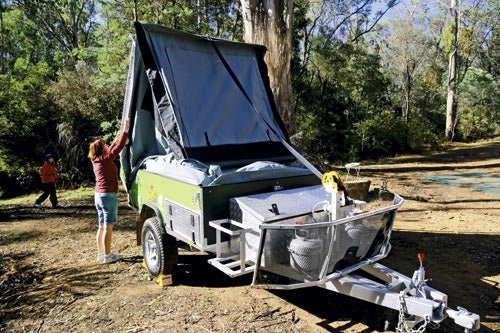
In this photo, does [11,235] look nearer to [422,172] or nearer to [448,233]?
[448,233]

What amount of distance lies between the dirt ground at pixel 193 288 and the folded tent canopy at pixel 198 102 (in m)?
1.53

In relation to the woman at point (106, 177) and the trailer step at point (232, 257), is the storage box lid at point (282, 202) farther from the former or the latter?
the woman at point (106, 177)

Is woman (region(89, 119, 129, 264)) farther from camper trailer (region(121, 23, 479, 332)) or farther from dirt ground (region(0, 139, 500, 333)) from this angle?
dirt ground (region(0, 139, 500, 333))

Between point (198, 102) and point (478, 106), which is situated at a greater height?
point (478, 106)

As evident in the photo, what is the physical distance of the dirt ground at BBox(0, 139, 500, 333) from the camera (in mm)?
3975

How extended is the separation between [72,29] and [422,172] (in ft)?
81.6

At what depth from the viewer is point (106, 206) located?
5379 millimetres

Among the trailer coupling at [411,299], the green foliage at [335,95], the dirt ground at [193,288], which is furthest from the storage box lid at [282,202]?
the green foliage at [335,95]

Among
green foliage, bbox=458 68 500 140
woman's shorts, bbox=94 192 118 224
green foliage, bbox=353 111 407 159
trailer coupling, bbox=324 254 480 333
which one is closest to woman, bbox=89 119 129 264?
woman's shorts, bbox=94 192 118 224

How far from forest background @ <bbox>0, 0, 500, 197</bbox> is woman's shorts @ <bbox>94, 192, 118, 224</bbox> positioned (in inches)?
187

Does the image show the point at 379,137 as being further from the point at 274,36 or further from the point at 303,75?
the point at 274,36

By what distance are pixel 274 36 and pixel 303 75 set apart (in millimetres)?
12516

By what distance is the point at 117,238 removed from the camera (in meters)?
6.90

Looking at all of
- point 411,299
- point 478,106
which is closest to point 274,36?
point 411,299
